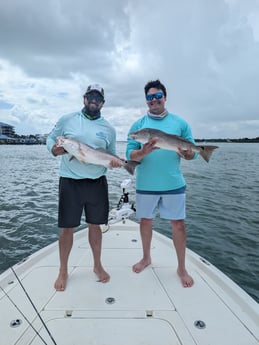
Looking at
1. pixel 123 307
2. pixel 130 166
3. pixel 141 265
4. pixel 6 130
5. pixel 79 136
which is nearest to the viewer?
pixel 123 307

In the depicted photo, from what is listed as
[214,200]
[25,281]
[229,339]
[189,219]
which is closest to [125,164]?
[25,281]

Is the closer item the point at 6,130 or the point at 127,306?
the point at 127,306

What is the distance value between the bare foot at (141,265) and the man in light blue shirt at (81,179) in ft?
1.37

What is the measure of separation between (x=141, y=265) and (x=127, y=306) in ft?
2.97

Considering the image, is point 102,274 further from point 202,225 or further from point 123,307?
point 202,225

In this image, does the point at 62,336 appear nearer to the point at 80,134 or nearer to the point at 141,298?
the point at 141,298

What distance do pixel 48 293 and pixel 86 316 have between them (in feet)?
2.07

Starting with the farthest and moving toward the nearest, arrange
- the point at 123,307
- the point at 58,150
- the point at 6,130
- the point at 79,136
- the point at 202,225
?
the point at 6,130 < the point at 202,225 < the point at 79,136 < the point at 58,150 < the point at 123,307

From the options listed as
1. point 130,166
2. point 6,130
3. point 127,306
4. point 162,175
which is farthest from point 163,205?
point 6,130

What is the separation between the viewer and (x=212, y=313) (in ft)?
9.20

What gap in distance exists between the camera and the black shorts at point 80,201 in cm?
336

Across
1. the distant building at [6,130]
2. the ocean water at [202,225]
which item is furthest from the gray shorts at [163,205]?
the distant building at [6,130]

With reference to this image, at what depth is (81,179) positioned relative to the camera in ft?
11.1

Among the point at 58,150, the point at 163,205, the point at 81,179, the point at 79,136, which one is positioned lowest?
the point at 163,205
